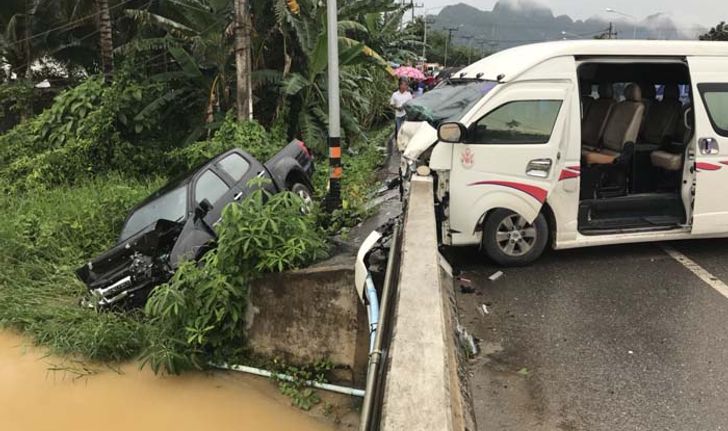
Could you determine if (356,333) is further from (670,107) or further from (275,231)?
(670,107)

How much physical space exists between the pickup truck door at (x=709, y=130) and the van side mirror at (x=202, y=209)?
17.5 feet

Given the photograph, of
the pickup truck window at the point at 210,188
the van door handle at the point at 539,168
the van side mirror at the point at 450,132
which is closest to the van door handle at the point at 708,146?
the van door handle at the point at 539,168

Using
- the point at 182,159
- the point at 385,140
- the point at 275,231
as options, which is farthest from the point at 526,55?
the point at 385,140

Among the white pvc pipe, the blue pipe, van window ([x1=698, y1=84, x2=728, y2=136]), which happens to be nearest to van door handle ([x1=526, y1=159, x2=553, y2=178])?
van window ([x1=698, y1=84, x2=728, y2=136])

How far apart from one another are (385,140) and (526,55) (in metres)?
11.3

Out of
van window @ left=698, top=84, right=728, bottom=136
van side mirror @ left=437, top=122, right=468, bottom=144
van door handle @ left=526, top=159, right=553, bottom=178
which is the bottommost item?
van door handle @ left=526, top=159, right=553, bottom=178

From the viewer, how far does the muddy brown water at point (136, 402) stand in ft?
18.1

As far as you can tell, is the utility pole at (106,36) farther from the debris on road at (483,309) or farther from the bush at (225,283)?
the debris on road at (483,309)

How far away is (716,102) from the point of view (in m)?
5.87

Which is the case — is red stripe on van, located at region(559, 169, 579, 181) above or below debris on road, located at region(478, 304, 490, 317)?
above

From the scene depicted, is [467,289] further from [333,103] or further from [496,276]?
[333,103]

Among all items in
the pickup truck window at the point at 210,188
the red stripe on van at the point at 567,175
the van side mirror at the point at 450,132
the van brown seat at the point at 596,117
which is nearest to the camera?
the van side mirror at the point at 450,132

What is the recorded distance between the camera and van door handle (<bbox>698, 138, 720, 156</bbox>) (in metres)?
5.84

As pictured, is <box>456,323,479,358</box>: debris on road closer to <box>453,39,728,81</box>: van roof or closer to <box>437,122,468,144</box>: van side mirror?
<box>437,122,468,144</box>: van side mirror
